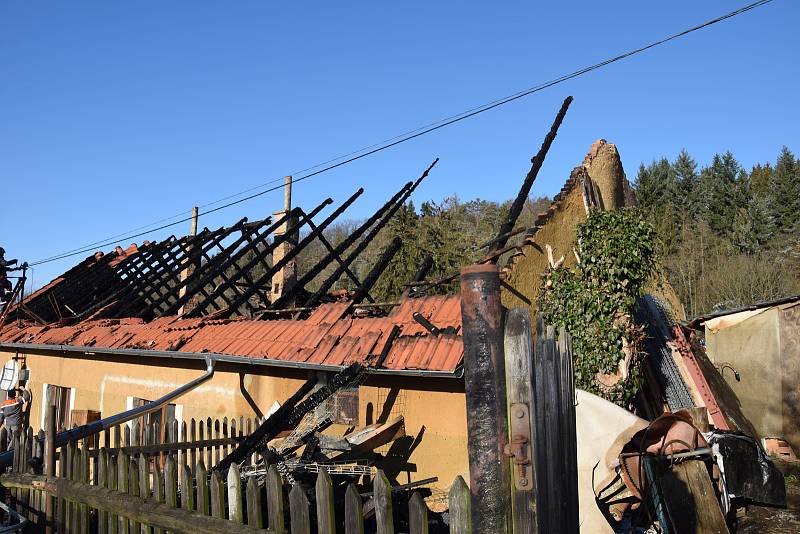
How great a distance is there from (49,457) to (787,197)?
46.3 metres

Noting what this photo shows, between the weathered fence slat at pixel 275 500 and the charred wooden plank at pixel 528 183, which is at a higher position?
the charred wooden plank at pixel 528 183

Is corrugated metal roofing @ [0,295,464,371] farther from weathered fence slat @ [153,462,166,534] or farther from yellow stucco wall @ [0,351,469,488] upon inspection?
weathered fence slat @ [153,462,166,534]

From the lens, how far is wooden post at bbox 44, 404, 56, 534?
498 centimetres

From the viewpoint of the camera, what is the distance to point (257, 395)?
28.6ft

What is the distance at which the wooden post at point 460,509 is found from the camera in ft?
7.38

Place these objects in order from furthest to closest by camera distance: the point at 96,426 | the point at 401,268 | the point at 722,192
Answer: the point at 722,192 → the point at 401,268 → the point at 96,426

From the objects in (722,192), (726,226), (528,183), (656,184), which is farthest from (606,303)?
(656,184)

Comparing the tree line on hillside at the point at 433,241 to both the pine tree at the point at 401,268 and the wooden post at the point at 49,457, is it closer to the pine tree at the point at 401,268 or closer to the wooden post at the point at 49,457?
the pine tree at the point at 401,268

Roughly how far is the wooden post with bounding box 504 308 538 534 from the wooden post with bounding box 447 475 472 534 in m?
0.28

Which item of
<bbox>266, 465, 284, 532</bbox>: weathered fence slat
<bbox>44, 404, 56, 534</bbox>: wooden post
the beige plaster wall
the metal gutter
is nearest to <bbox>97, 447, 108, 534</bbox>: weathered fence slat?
<bbox>44, 404, 56, 534</bbox>: wooden post

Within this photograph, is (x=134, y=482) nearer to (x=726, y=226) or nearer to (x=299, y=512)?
(x=299, y=512)

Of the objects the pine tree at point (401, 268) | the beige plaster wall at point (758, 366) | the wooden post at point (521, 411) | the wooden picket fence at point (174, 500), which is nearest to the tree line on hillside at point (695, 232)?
the pine tree at point (401, 268)

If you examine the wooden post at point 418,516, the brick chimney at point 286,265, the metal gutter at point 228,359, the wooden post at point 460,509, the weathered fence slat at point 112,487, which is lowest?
the weathered fence slat at point 112,487

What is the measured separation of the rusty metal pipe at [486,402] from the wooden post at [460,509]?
201 millimetres
